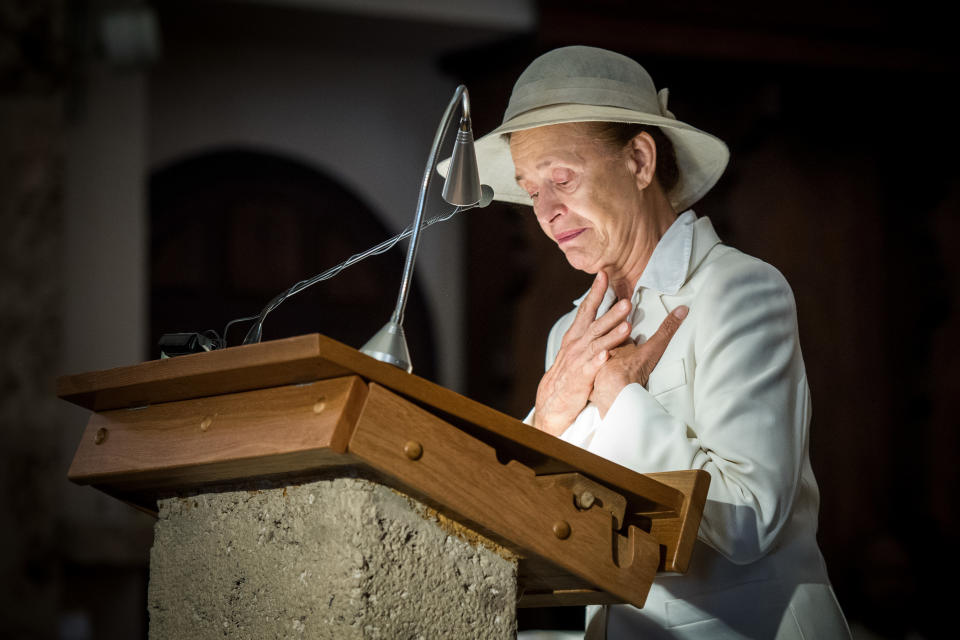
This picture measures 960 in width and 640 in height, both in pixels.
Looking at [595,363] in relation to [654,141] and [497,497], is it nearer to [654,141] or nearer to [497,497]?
[654,141]

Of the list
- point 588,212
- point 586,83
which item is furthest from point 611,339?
point 586,83

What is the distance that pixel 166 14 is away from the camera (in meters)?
4.66

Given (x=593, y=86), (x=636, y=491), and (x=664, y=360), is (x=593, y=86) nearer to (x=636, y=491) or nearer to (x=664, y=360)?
(x=664, y=360)

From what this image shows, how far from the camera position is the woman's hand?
1.99 metres

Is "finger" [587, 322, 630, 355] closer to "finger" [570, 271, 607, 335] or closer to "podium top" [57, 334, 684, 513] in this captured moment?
"finger" [570, 271, 607, 335]

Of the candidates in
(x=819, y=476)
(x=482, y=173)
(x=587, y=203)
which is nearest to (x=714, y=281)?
(x=587, y=203)

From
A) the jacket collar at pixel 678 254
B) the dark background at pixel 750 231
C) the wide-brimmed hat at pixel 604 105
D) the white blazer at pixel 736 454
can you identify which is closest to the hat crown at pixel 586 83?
the wide-brimmed hat at pixel 604 105

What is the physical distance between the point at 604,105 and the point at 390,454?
1034 mm

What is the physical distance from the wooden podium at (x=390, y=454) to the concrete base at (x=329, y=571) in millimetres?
28

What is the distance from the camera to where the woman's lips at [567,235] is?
221 centimetres

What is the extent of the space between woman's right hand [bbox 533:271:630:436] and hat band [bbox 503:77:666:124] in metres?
0.31

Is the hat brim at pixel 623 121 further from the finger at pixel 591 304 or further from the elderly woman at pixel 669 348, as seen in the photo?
the finger at pixel 591 304

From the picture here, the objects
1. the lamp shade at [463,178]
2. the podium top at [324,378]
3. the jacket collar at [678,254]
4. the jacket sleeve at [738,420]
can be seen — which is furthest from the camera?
the jacket collar at [678,254]

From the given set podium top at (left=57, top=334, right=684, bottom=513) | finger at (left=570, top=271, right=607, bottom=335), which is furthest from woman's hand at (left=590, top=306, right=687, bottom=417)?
podium top at (left=57, top=334, right=684, bottom=513)
